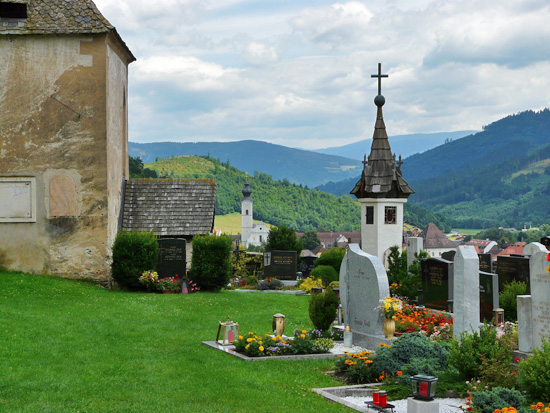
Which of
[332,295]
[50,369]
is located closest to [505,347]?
[332,295]

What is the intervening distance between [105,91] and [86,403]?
52.9 feet

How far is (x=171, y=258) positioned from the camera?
24906 mm

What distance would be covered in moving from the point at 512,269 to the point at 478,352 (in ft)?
35.9

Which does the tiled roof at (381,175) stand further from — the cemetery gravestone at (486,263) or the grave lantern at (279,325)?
the grave lantern at (279,325)

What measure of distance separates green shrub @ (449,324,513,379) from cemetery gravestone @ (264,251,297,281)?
22.8m

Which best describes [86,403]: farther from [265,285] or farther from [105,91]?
[265,285]

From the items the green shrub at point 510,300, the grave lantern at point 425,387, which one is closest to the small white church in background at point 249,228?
the green shrub at point 510,300

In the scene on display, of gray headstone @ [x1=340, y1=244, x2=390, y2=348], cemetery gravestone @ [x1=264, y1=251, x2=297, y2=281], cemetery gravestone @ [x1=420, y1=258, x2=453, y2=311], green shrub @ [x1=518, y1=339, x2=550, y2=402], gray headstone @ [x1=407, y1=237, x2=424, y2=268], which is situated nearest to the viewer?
green shrub @ [x1=518, y1=339, x2=550, y2=402]

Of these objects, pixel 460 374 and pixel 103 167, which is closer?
pixel 460 374

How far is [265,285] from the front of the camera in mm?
31812

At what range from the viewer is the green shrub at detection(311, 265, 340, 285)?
31.0 meters

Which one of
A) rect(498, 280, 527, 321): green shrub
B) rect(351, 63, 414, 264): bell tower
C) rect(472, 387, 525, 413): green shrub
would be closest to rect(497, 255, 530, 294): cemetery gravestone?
rect(498, 280, 527, 321): green shrub

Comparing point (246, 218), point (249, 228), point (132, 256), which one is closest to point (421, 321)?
point (132, 256)

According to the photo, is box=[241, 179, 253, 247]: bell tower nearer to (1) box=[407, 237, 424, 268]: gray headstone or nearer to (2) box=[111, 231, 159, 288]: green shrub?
(2) box=[111, 231, 159, 288]: green shrub
